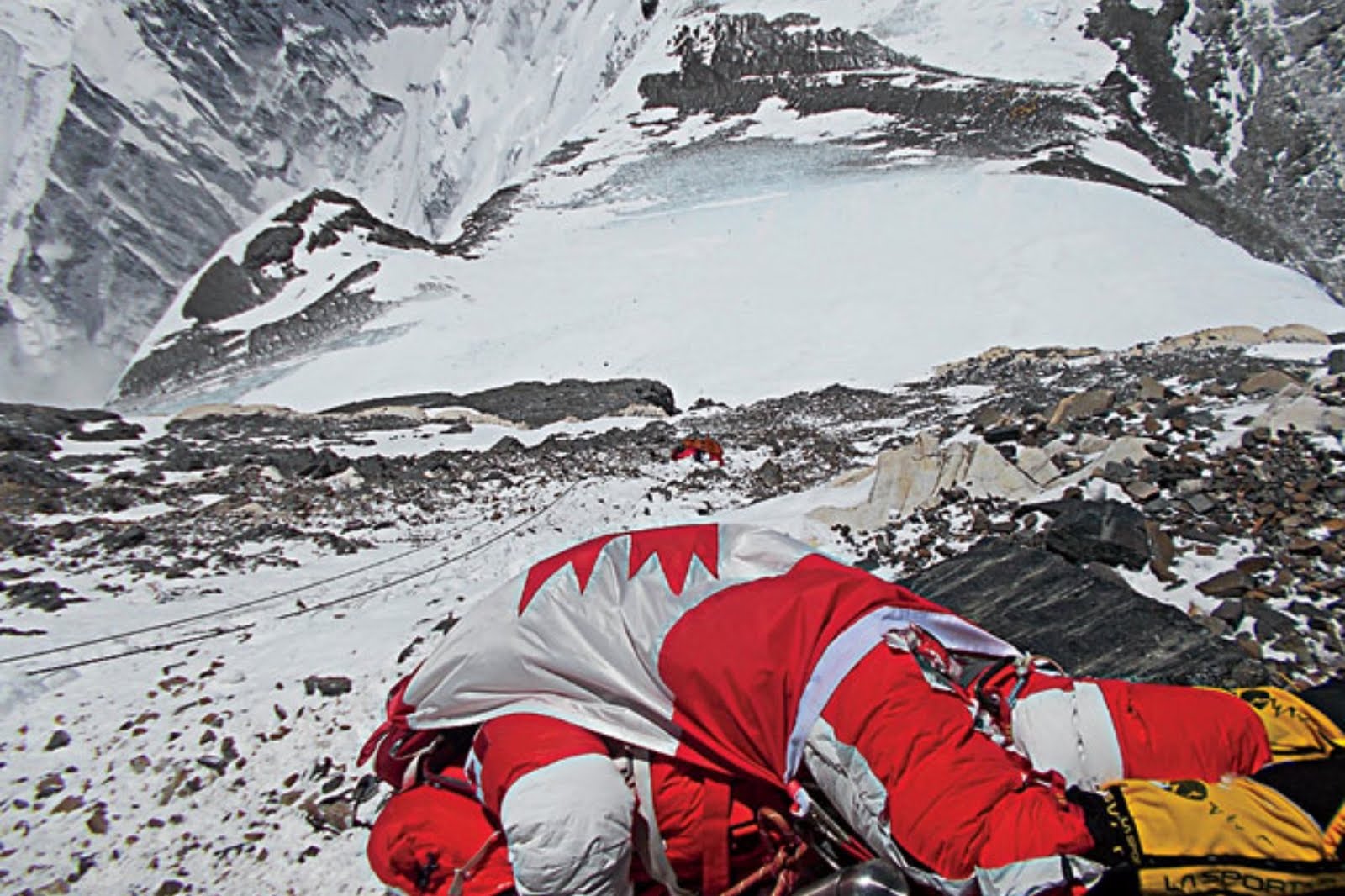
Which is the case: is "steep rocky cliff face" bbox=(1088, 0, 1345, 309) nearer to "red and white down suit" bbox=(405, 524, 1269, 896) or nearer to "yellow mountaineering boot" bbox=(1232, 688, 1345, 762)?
"yellow mountaineering boot" bbox=(1232, 688, 1345, 762)

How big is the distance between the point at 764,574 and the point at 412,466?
823 centimetres

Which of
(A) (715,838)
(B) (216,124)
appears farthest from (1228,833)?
(B) (216,124)

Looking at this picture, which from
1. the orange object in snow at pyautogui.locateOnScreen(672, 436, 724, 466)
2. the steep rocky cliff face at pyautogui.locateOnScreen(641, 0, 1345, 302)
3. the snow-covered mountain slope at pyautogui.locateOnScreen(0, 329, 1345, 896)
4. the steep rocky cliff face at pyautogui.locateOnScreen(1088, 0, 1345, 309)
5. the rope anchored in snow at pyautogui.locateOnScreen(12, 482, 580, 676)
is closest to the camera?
the snow-covered mountain slope at pyautogui.locateOnScreen(0, 329, 1345, 896)

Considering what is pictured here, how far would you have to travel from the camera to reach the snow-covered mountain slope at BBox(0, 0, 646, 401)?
51.8m

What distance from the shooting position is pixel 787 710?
79.5 inches

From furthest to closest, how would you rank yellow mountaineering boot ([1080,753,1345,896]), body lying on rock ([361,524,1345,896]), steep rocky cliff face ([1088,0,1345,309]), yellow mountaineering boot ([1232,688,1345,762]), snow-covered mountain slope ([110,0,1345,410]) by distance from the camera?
steep rocky cliff face ([1088,0,1345,309]) → snow-covered mountain slope ([110,0,1345,410]) → yellow mountaineering boot ([1232,688,1345,762]) → body lying on rock ([361,524,1345,896]) → yellow mountaineering boot ([1080,753,1345,896])

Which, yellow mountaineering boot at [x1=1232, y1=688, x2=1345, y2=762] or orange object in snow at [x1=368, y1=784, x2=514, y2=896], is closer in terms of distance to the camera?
yellow mountaineering boot at [x1=1232, y1=688, x2=1345, y2=762]

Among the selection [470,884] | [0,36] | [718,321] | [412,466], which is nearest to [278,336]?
[718,321]

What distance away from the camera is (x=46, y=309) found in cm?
5081

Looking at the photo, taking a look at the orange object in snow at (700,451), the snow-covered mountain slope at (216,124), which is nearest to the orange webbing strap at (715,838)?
the orange object in snow at (700,451)

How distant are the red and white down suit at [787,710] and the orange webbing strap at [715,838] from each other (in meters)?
0.07

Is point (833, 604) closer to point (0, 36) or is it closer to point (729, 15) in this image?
point (729, 15)

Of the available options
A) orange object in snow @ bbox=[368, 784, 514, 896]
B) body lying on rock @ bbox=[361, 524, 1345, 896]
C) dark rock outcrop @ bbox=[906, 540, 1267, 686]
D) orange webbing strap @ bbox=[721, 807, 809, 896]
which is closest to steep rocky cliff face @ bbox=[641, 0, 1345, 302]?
dark rock outcrop @ bbox=[906, 540, 1267, 686]

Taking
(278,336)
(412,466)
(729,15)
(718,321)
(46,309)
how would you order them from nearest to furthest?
(412,466), (718,321), (278,336), (729,15), (46,309)
